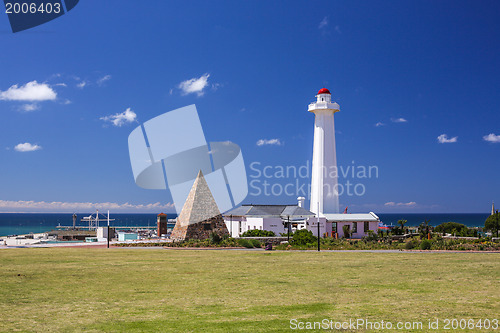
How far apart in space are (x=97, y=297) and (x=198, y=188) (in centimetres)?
2953

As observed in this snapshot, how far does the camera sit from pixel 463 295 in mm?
12695

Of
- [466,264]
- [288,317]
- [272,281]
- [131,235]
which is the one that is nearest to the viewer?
[288,317]

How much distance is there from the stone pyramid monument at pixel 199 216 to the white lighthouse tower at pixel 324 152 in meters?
11.2

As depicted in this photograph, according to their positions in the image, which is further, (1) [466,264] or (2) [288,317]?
(1) [466,264]

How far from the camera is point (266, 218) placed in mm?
44656

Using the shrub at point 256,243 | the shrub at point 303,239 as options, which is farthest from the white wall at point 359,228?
the shrub at point 256,243

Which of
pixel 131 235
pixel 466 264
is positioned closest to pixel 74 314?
pixel 466 264

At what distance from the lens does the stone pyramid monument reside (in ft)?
136

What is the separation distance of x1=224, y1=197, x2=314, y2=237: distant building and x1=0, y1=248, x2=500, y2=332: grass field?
23763 millimetres

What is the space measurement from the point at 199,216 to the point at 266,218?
677cm

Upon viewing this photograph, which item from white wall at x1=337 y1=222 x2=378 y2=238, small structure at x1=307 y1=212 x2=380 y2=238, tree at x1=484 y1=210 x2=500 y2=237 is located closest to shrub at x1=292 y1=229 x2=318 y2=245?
Answer: small structure at x1=307 y1=212 x2=380 y2=238

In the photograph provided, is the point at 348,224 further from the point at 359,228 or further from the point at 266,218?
the point at 266,218

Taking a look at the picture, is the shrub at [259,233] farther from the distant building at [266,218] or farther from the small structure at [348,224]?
the small structure at [348,224]

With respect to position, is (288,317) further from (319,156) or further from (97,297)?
(319,156)
